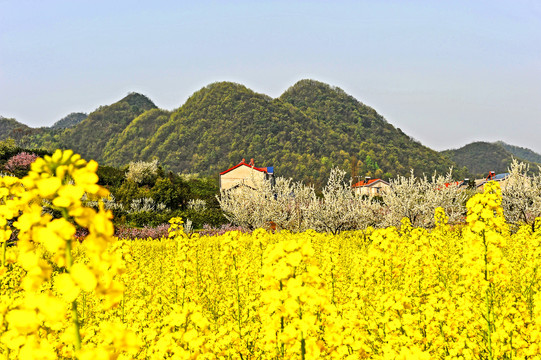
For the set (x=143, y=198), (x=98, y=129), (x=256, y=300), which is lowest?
(x=256, y=300)

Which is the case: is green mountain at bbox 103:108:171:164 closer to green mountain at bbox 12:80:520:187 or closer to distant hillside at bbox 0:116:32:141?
green mountain at bbox 12:80:520:187

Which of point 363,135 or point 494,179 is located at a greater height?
point 363,135

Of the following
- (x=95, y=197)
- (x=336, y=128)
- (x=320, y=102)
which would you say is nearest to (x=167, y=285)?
(x=95, y=197)

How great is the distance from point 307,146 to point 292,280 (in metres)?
88.5

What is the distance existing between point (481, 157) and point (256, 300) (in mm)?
148630

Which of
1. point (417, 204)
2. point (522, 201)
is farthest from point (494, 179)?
point (417, 204)

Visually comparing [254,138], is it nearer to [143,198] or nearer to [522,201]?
[143,198]

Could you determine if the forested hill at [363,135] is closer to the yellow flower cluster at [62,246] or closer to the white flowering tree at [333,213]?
the white flowering tree at [333,213]

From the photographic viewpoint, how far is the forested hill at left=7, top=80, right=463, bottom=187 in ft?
287

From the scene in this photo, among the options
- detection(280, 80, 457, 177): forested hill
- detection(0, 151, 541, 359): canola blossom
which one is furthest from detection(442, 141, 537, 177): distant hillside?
detection(0, 151, 541, 359): canola blossom

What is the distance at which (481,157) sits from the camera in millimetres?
135500

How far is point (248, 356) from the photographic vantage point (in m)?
4.58

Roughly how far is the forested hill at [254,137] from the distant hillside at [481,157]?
3145 centimetres

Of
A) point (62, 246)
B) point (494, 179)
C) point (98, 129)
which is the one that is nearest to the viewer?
point (62, 246)
